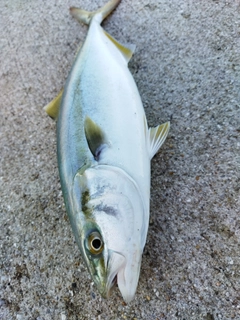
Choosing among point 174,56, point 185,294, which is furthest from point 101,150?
point 174,56

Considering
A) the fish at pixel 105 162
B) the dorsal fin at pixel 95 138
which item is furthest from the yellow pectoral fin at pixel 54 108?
the dorsal fin at pixel 95 138

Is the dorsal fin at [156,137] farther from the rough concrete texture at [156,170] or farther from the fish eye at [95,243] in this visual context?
the fish eye at [95,243]

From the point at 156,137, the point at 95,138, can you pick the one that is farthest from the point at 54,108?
the point at 156,137

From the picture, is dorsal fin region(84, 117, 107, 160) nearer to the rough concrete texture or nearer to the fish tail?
the rough concrete texture

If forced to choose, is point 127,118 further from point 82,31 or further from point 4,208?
point 82,31

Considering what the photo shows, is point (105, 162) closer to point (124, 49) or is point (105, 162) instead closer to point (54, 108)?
point (54, 108)

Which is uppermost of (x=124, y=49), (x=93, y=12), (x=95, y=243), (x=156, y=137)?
(x=93, y=12)

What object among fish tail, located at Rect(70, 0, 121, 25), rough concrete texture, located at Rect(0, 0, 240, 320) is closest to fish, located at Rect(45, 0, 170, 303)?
rough concrete texture, located at Rect(0, 0, 240, 320)
